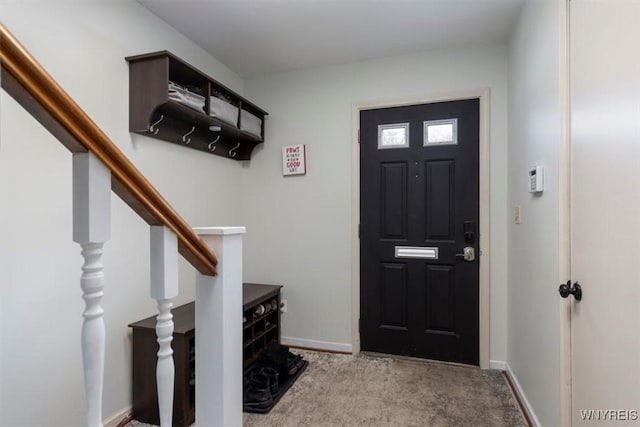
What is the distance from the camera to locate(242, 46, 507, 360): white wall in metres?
2.59

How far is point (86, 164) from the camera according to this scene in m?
0.69

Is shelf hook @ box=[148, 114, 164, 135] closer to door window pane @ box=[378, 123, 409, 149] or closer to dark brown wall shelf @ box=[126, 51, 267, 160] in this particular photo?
dark brown wall shelf @ box=[126, 51, 267, 160]

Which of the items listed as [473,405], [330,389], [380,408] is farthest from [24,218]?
[473,405]

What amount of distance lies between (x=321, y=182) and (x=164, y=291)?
214 centimetres

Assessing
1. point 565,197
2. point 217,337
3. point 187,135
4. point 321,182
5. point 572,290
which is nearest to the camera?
point 217,337

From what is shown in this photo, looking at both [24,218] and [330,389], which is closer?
[24,218]

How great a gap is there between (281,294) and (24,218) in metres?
1.97

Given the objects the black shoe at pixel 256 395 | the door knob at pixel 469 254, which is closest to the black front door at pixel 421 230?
the door knob at pixel 469 254

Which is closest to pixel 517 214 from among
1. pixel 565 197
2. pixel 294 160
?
pixel 565 197

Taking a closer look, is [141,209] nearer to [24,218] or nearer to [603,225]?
[24,218]

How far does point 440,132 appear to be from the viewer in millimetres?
2627

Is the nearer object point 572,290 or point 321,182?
point 572,290

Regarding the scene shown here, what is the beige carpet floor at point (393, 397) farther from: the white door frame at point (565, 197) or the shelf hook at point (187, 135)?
the shelf hook at point (187, 135)

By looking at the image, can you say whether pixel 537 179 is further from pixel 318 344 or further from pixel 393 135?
pixel 318 344
